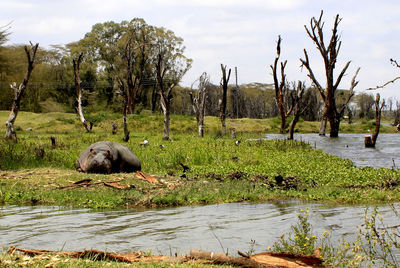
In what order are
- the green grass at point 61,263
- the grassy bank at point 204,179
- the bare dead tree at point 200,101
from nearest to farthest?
the green grass at point 61,263, the grassy bank at point 204,179, the bare dead tree at point 200,101

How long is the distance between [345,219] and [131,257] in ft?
13.0

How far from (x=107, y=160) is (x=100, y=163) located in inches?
8.6

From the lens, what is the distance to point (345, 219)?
715cm

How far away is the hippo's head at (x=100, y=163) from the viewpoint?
492 inches

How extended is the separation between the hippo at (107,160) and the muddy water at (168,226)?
158 inches

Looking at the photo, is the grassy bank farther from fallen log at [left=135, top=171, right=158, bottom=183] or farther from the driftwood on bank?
the driftwood on bank

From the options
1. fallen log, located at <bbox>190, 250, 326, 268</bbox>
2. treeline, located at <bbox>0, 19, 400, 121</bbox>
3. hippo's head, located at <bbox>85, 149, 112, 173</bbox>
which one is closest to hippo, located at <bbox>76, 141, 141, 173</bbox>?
hippo's head, located at <bbox>85, 149, 112, 173</bbox>

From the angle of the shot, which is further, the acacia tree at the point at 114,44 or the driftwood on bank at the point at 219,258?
the acacia tree at the point at 114,44

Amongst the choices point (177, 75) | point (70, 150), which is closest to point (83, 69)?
point (177, 75)

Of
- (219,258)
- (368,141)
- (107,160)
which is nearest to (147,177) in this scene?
(107,160)

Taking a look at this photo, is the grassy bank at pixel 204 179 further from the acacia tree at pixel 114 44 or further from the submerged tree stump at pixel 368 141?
the acacia tree at pixel 114 44

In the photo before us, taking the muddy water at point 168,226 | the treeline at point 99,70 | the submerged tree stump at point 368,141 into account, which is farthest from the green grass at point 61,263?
the treeline at point 99,70

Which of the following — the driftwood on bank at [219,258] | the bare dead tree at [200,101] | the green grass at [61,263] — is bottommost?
the driftwood on bank at [219,258]

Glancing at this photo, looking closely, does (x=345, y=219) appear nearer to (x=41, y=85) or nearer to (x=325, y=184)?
(x=325, y=184)
